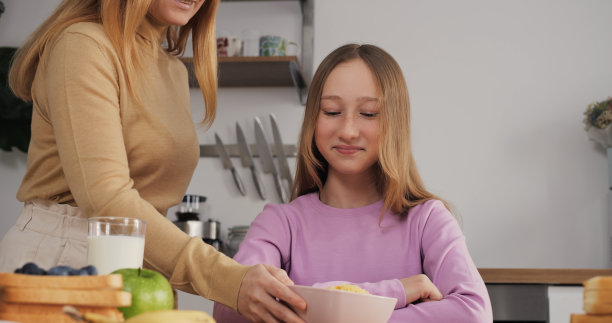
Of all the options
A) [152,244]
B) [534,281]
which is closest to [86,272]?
[152,244]

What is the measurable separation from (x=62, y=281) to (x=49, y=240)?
65cm

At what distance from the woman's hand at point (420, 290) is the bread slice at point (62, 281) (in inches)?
24.0

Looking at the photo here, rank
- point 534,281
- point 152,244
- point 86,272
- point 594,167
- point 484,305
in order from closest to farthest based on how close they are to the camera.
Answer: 1. point 86,272
2. point 152,244
3. point 484,305
4. point 534,281
5. point 594,167

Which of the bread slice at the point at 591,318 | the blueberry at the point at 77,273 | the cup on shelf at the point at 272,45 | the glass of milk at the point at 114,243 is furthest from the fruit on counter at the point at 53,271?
the cup on shelf at the point at 272,45

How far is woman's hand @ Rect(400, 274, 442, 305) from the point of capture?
3.64ft

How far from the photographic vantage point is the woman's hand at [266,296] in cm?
89

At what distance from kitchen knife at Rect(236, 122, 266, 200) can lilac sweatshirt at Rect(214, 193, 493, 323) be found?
1498 mm

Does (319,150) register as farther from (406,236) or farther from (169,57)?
(169,57)

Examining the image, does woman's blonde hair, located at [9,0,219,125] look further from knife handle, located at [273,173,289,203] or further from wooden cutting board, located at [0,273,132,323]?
knife handle, located at [273,173,289,203]

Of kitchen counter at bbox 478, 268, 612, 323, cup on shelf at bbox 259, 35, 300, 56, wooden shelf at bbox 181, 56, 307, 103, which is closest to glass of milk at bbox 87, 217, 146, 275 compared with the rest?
kitchen counter at bbox 478, 268, 612, 323

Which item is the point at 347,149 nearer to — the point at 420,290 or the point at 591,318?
the point at 420,290

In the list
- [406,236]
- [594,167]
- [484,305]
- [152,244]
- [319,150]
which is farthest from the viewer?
[594,167]

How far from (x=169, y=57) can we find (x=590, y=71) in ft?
6.99

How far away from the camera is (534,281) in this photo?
7.41 feet
